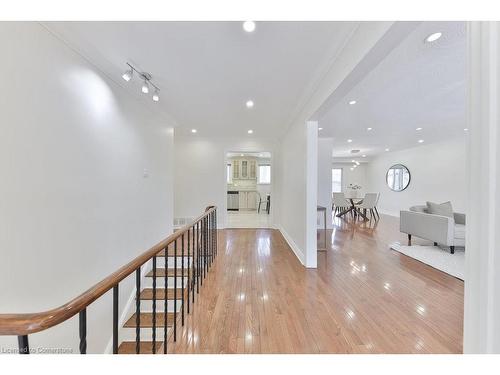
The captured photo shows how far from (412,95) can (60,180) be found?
14.4 ft

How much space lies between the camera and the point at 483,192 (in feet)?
2.36

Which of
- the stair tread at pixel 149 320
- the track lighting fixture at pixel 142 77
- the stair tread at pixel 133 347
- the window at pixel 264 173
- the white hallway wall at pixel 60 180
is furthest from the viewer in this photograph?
the window at pixel 264 173

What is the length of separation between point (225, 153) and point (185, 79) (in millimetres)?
3165

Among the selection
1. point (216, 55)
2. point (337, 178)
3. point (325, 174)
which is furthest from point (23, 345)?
point (337, 178)

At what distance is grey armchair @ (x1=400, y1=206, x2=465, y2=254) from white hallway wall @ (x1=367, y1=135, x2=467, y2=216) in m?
2.68

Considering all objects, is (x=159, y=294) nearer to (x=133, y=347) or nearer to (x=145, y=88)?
(x=133, y=347)

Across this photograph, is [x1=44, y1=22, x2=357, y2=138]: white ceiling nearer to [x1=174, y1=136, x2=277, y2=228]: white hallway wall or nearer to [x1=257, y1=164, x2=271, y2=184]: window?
[x1=174, y1=136, x2=277, y2=228]: white hallway wall

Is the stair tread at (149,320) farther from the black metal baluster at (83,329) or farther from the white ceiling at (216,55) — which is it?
the white ceiling at (216,55)

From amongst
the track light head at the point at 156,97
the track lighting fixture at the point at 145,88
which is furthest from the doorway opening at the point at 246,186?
the track lighting fixture at the point at 145,88

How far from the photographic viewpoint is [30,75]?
145 centimetres

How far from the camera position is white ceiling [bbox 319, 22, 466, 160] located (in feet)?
6.15

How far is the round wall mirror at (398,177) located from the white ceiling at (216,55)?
23.0ft

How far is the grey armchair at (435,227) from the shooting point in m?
3.44
